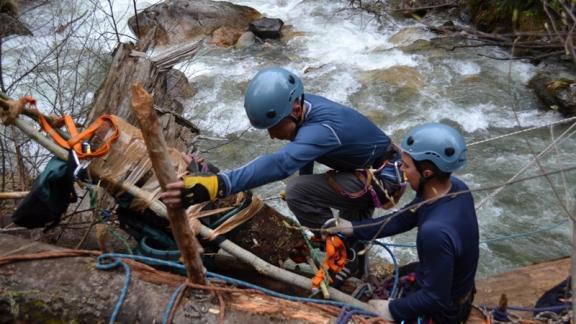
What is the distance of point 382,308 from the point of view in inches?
122

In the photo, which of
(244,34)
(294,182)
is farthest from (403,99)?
(294,182)

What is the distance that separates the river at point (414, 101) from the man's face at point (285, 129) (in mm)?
3357

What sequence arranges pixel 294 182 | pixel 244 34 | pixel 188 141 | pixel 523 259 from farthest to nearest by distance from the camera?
pixel 244 34 → pixel 523 259 → pixel 188 141 → pixel 294 182

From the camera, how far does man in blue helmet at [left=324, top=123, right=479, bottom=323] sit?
2775 millimetres

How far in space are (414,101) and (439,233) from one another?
666 centimetres

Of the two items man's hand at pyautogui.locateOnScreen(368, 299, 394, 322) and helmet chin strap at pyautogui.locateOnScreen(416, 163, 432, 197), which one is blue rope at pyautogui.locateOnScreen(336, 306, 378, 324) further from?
helmet chin strap at pyautogui.locateOnScreen(416, 163, 432, 197)

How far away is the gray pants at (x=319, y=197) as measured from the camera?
3.60 metres

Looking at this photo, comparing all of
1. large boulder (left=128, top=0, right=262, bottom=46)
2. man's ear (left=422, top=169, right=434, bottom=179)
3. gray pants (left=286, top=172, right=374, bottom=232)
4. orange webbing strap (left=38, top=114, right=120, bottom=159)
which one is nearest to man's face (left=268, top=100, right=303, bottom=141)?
gray pants (left=286, top=172, right=374, bottom=232)

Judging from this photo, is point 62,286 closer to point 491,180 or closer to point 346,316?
point 346,316

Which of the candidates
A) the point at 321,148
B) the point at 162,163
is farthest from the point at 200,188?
the point at 321,148

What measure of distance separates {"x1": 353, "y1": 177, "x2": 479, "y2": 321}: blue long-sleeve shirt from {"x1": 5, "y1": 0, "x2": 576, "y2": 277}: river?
3.29 meters

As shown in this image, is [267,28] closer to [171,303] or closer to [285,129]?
[285,129]

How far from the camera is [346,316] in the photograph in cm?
270

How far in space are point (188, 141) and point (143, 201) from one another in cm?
204
